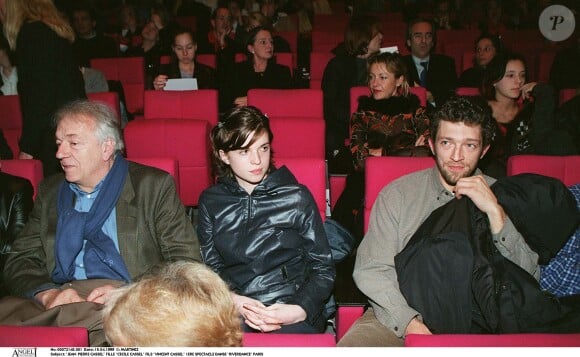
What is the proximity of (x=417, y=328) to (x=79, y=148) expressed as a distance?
4.26 ft

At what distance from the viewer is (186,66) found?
4.79 metres

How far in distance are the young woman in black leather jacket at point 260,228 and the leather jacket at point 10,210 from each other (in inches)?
26.3

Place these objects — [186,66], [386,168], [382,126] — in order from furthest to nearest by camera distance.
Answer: [186,66]
[382,126]
[386,168]

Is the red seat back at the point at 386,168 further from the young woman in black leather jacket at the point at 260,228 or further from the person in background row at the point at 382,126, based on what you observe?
the young woman in black leather jacket at the point at 260,228

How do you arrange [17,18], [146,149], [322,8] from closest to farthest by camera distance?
[17,18], [146,149], [322,8]

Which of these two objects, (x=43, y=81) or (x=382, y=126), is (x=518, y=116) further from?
(x=43, y=81)

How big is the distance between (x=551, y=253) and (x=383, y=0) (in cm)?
755

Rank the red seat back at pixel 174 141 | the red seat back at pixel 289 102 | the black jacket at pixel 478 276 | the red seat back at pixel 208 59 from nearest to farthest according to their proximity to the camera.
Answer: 1. the black jacket at pixel 478 276
2. the red seat back at pixel 174 141
3. the red seat back at pixel 289 102
4. the red seat back at pixel 208 59

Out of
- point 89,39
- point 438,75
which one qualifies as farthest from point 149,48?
point 438,75

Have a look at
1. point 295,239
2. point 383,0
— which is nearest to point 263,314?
point 295,239

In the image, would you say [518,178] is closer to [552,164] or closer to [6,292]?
[552,164]

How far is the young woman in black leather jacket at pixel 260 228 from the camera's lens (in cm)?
223

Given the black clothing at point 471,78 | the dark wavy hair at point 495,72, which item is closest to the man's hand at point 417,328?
the dark wavy hair at point 495,72

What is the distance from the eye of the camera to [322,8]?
28.0 ft
